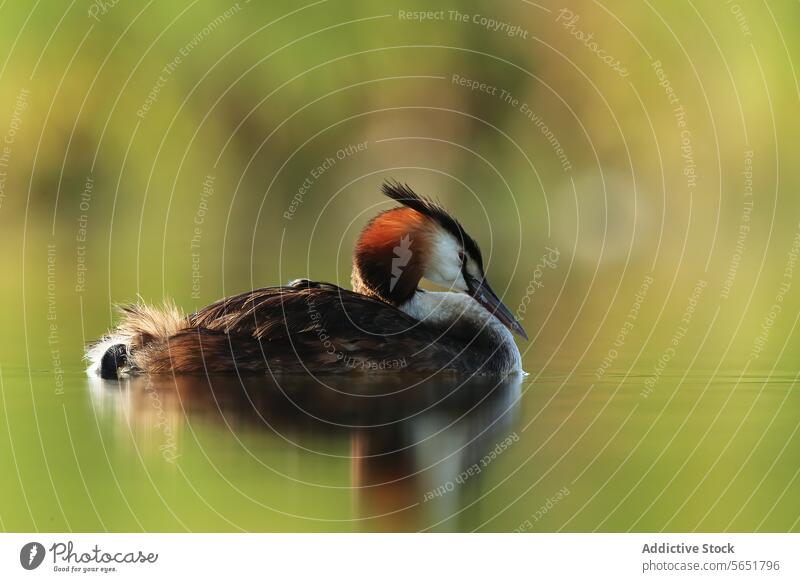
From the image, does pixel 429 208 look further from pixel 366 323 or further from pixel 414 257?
pixel 366 323

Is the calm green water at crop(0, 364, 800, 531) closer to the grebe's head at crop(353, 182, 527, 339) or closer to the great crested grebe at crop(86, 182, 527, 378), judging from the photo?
the great crested grebe at crop(86, 182, 527, 378)

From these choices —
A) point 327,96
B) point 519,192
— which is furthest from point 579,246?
point 327,96

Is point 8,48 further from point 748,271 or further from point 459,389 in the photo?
point 748,271

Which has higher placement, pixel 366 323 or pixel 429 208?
pixel 429 208

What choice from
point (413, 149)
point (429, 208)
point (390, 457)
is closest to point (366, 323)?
point (429, 208)

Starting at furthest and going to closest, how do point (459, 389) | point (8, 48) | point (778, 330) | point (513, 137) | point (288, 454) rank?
point (513, 137), point (8, 48), point (778, 330), point (459, 389), point (288, 454)

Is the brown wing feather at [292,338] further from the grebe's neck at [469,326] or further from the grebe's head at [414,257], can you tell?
the grebe's head at [414,257]
